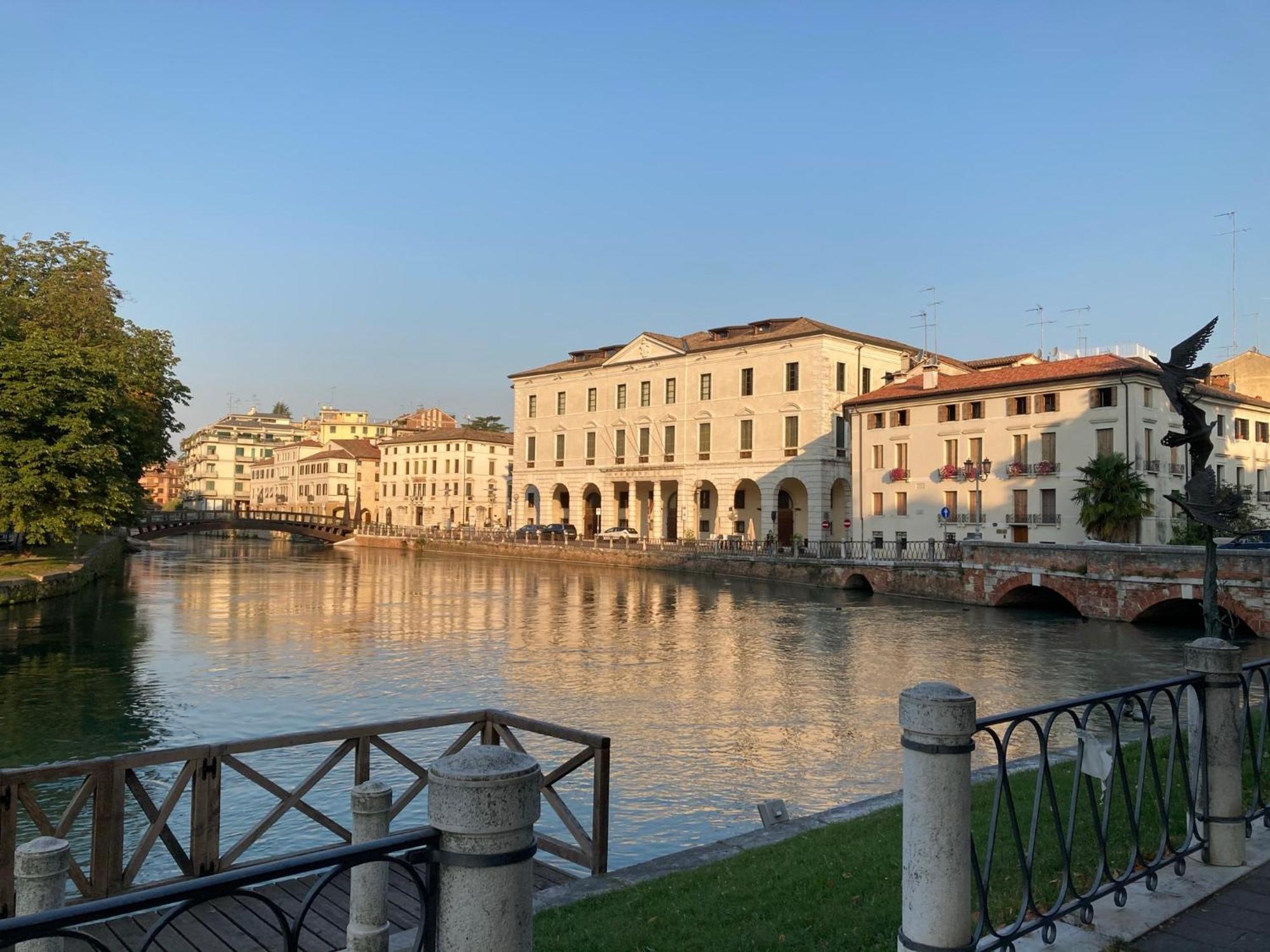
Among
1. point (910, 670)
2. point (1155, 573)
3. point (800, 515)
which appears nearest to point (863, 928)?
point (910, 670)

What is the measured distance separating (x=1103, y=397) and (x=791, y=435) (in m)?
20.1

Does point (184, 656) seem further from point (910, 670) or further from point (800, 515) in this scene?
point (800, 515)

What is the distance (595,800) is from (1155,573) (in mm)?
28273

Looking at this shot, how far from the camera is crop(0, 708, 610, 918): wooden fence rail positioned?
20.1 feet

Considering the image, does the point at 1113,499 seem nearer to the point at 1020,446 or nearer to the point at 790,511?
the point at 1020,446

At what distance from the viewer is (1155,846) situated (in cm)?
609

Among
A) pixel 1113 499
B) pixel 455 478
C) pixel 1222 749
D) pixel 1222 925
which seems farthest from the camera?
pixel 455 478

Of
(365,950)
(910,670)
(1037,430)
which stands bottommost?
(910,670)

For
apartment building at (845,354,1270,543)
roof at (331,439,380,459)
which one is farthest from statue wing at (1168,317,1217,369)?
roof at (331,439,380,459)

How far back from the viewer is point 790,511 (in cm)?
5953

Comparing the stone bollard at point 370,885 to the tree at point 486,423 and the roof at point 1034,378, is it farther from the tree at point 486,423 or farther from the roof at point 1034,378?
the tree at point 486,423

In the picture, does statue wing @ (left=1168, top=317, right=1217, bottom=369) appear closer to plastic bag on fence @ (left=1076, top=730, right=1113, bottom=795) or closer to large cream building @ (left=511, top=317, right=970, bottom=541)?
plastic bag on fence @ (left=1076, top=730, right=1113, bottom=795)

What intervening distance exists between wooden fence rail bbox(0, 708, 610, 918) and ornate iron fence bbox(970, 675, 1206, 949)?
2685 millimetres

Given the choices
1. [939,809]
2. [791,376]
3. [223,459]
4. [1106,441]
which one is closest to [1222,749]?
[939,809]
